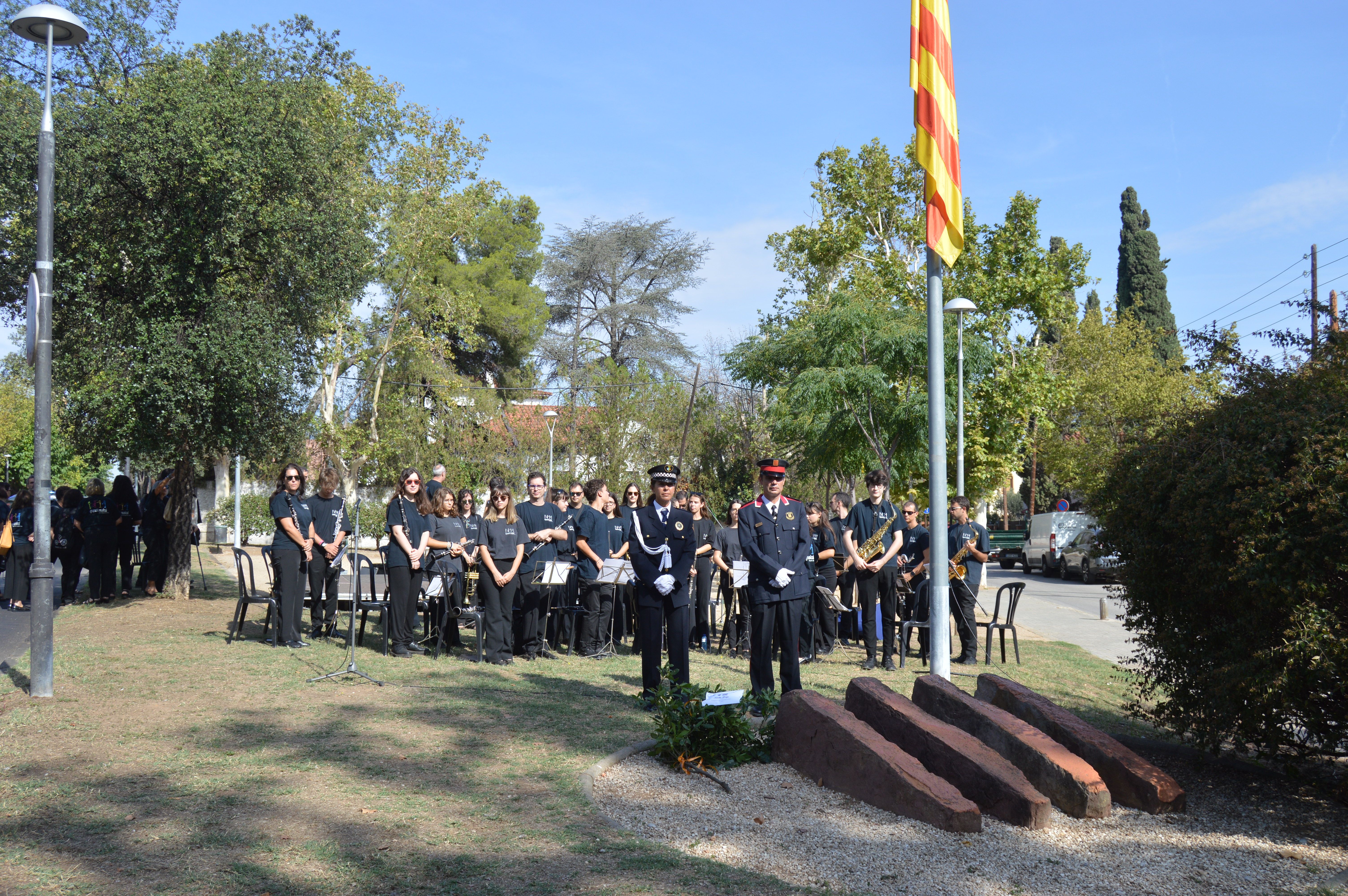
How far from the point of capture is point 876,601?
11.5 metres

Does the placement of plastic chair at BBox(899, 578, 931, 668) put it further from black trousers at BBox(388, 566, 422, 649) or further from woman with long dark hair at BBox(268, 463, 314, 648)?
woman with long dark hair at BBox(268, 463, 314, 648)

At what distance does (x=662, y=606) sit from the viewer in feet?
28.8

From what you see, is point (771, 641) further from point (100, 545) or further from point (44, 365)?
point (100, 545)

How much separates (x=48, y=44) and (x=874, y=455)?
19732 millimetres

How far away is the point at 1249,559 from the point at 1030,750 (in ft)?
5.24

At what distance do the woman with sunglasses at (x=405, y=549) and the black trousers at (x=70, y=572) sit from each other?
25.4ft

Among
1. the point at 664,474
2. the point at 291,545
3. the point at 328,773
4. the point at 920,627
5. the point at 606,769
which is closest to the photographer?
the point at 328,773

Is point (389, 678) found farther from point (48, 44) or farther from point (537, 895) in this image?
point (48, 44)

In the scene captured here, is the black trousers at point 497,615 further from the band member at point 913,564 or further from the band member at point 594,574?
the band member at point 913,564

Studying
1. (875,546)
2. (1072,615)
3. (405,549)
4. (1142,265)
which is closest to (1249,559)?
(875,546)

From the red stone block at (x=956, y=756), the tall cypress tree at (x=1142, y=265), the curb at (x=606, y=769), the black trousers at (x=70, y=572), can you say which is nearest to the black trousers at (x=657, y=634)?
the curb at (x=606, y=769)

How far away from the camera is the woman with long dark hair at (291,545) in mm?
11062

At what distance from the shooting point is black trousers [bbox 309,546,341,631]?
38.0 feet

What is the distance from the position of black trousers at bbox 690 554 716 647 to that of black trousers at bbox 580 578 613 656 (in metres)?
1.10
